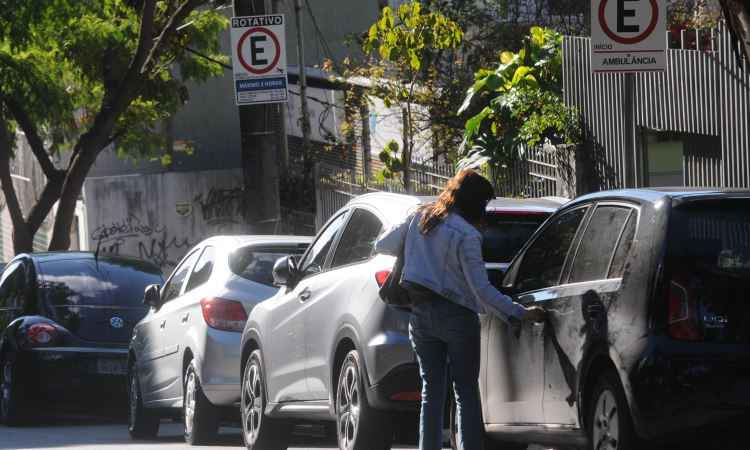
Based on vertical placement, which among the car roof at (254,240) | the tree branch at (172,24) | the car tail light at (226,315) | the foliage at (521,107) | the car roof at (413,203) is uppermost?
the tree branch at (172,24)

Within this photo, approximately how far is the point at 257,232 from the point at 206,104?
21.7 meters

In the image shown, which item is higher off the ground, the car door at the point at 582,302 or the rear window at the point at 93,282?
the car door at the point at 582,302

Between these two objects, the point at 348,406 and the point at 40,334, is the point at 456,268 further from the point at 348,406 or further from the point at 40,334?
the point at 40,334

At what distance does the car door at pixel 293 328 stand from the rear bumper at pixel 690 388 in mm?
3570

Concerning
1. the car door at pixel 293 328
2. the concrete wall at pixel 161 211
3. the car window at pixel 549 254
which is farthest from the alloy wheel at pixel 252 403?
the concrete wall at pixel 161 211

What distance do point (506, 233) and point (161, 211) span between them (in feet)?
85.0

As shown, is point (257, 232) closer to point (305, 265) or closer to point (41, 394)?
point (41, 394)

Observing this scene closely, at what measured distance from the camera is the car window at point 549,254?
7434 millimetres

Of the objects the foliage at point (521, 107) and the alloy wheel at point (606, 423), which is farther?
the foliage at point (521, 107)

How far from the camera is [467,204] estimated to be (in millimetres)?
7375

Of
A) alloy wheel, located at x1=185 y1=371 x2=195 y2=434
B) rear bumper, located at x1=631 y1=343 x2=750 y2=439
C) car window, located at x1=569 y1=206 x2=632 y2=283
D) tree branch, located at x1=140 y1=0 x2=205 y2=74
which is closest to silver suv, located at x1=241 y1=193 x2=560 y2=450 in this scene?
alloy wheel, located at x1=185 y1=371 x2=195 y2=434

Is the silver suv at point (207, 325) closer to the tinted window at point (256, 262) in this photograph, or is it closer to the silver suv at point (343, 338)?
the tinted window at point (256, 262)

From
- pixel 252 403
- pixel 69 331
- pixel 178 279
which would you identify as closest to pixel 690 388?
pixel 252 403

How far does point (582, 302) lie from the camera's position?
22.0ft
